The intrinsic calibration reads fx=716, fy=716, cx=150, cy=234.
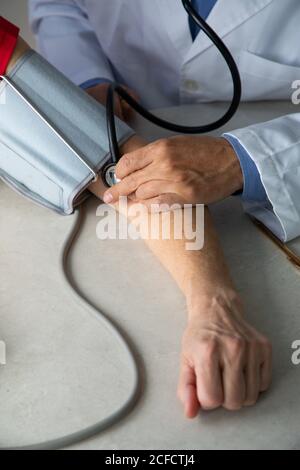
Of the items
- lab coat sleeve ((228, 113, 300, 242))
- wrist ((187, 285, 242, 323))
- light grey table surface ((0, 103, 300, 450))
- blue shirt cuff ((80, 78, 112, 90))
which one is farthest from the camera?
blue shirt cuff ((80, 78, 112, 90))

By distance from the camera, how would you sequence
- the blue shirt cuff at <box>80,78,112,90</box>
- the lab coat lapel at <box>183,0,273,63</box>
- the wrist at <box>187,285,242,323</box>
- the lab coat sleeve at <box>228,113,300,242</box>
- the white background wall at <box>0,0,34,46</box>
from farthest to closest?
the white background wall at <box>0,0,34,46</box> < the blue shirt cuff at <box>80,78,112,90</box> < the lab coat lapel at <box>183,0,273,63</box> < the lab coat sleeve at <box>228,113,300,242</box> < the wrist at <box>187,285,242,323</box>

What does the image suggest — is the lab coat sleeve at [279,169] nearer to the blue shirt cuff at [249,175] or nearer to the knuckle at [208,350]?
the blue shirt cuff at [249,175]

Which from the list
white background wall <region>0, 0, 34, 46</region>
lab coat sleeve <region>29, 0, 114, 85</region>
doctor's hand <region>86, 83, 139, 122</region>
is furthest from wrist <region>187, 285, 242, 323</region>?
white background wall <region>0, 0, 34, 46</region>

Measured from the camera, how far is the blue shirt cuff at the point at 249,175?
1.07m

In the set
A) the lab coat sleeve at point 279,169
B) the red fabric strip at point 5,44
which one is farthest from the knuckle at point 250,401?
the red fabric strip at point 5,44

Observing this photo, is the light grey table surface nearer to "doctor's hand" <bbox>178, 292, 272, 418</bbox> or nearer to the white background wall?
"doctor's hand" <bbox>178, 292, 272, 418</bbox>

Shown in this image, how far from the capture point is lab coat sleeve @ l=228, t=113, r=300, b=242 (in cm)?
105

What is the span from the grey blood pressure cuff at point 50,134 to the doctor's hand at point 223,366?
35cm

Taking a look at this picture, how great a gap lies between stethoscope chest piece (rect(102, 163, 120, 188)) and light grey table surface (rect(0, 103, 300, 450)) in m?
0.07

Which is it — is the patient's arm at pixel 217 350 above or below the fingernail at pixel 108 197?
below

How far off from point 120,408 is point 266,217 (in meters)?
0.41

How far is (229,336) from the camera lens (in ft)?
2.84

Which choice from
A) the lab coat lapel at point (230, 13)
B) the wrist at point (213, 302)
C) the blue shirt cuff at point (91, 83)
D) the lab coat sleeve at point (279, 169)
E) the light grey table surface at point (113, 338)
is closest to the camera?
the light grey table surface at point (113, 338)

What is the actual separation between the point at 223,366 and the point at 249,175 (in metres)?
0.34
